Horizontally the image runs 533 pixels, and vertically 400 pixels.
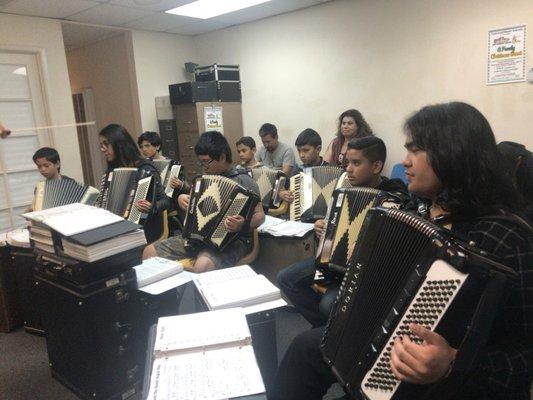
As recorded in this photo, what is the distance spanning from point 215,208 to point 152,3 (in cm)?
260

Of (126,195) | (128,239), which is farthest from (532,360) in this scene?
(126,195)

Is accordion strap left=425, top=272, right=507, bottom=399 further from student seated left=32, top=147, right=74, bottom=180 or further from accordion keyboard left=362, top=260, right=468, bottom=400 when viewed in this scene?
student seated left=32, top=147, right=74, bottom=180

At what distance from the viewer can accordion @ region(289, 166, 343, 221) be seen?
8.62ft

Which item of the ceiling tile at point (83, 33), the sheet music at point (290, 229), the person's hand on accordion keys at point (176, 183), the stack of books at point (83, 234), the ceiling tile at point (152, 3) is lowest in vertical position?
the sheet music at point (290, 229)

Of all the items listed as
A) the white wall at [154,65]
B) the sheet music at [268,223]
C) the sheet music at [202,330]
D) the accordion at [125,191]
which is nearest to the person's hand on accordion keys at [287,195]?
the sheet music at [268,223]

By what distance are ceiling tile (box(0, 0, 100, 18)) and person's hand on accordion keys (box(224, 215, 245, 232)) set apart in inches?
111

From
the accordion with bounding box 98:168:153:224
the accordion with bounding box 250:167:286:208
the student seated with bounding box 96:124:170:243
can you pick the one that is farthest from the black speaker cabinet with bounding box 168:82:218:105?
the accordion with bounding box 98:168:153:224

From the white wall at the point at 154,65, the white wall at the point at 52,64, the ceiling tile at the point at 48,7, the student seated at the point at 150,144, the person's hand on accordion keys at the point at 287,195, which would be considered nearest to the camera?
the person's hand on accordion keys at the point at 287,195

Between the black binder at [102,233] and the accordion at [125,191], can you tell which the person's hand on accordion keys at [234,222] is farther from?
the accordion at [125,191]

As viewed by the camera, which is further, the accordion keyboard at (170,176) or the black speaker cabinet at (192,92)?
the black speaker cabinet at (192,92)

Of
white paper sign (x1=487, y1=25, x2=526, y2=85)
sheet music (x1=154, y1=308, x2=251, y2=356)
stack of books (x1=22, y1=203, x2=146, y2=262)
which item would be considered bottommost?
sheet music (x1=154, y1=308, x2=251, y2=356)

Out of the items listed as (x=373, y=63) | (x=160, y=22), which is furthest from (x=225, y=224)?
(x=160, y=22)

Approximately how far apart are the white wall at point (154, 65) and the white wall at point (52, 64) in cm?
87

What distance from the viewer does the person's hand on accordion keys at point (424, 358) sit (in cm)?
87
